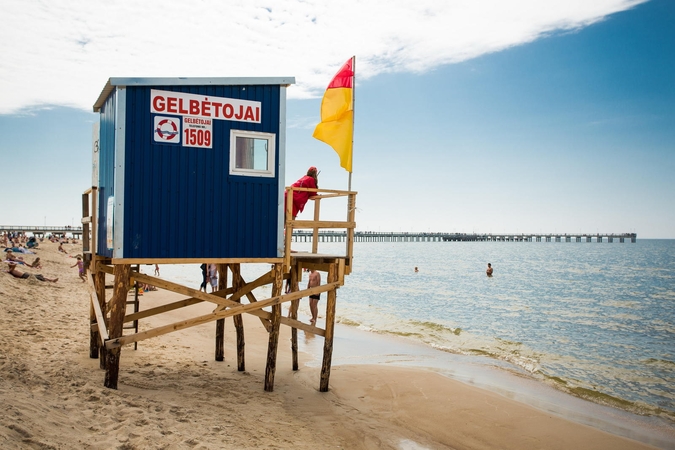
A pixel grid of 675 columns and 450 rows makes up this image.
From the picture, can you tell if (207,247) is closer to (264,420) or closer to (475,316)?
(264,420)

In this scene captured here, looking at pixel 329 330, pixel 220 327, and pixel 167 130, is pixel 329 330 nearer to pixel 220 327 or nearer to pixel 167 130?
pixel 220 327

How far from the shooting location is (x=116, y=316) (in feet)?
28.9

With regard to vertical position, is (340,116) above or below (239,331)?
above

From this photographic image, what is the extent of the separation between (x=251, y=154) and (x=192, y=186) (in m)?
1.25

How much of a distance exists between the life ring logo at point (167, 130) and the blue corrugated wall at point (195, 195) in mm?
107

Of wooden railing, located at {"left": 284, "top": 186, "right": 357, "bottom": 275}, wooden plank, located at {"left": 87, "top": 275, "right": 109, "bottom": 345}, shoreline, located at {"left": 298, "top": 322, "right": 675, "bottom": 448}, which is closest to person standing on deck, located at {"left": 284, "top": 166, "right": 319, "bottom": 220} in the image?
wooden railing, located at {"left": 284, "top": 186, "right": 357, "bottom": 275}

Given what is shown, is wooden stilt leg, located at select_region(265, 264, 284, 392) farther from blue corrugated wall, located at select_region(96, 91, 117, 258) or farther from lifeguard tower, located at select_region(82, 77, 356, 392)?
→ blue corrugated wall, located at select_region(96, 91, 117, 258)

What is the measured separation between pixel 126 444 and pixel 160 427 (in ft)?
2.71

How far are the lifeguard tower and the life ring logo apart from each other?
17 millimetres

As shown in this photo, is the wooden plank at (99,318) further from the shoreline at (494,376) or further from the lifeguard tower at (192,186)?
the shoreline at (494,376)

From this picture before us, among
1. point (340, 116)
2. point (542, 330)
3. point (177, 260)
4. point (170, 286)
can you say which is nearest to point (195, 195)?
point (177, 260)

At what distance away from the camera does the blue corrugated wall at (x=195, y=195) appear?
28.6 feet

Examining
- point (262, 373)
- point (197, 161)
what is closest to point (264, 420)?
point (262, 373)

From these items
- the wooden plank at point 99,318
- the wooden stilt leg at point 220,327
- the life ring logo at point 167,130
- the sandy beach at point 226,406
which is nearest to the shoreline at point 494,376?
the sandy beach at point 226,406
